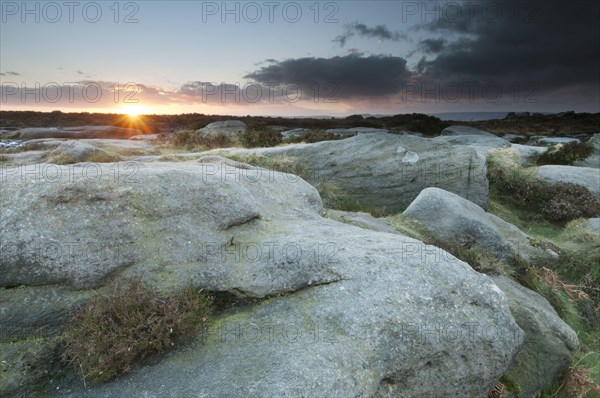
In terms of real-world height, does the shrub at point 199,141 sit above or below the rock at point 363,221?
above

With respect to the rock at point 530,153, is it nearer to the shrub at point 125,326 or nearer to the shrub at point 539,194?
the shrub at point 539,194

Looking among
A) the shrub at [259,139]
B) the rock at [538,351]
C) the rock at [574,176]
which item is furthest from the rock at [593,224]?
the shrub at [259,139]

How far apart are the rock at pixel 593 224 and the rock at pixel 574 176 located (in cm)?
425

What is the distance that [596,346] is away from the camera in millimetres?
11922

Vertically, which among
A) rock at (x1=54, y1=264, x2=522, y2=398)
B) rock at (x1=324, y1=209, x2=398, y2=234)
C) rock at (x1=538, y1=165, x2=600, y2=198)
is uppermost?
rock at (x1=538, y1=165, x2=600, y2=198)

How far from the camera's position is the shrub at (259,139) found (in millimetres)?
29008

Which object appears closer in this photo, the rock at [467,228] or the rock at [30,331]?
the rock at [30,331]

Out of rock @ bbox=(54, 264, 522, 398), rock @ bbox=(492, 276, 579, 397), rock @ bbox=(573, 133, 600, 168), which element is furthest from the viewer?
rock @ bbox=(573, 133, 600, 168)

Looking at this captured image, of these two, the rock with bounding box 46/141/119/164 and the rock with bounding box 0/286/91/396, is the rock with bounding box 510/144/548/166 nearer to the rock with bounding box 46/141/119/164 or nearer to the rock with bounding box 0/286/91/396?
the rock with bounding box 46/141/119/164

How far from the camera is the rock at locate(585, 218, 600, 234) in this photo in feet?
57.9

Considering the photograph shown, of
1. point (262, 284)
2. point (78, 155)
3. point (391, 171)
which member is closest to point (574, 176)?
point (391, 171)

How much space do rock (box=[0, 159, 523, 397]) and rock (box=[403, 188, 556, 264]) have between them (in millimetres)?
5968

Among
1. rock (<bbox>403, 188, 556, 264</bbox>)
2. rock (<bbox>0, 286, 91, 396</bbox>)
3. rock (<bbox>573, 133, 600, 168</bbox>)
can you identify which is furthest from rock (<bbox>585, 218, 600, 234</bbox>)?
rock (<bbox>0, 286, 91, 396</bbox>)

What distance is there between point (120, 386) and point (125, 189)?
420 centimetres
